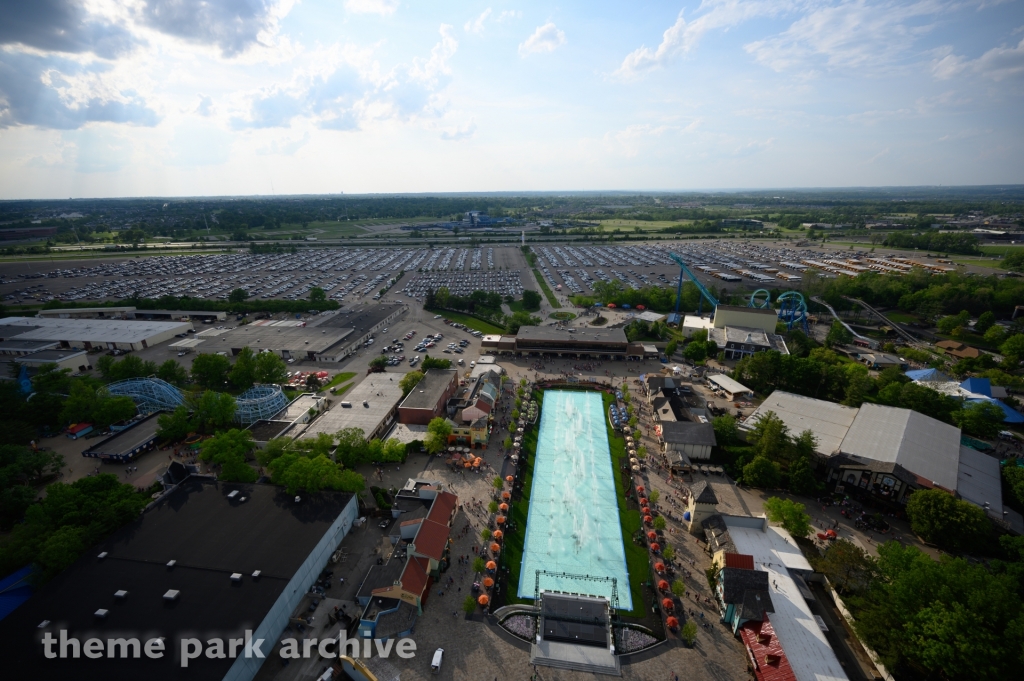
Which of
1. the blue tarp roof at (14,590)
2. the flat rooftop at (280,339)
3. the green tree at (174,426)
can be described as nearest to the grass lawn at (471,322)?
the flat rooftop at (280,339)

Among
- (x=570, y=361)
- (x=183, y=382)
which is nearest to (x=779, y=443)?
(x=570, y=361)

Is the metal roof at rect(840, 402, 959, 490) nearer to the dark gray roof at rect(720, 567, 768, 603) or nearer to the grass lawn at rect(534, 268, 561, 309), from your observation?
the dark gray roof at rect(720, 567, 768, 603)

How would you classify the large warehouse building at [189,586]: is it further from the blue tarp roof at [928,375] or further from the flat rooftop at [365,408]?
the blue tarp roof at [928,375]

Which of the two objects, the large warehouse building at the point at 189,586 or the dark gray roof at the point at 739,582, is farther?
the dark gray roof at the point at 739,582

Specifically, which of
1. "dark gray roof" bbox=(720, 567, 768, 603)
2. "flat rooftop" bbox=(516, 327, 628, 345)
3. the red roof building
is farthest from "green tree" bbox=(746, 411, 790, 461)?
"flat rooftop" bbox=(516, 327, 628, 345)

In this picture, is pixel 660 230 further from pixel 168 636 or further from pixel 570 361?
pixel 168 636
